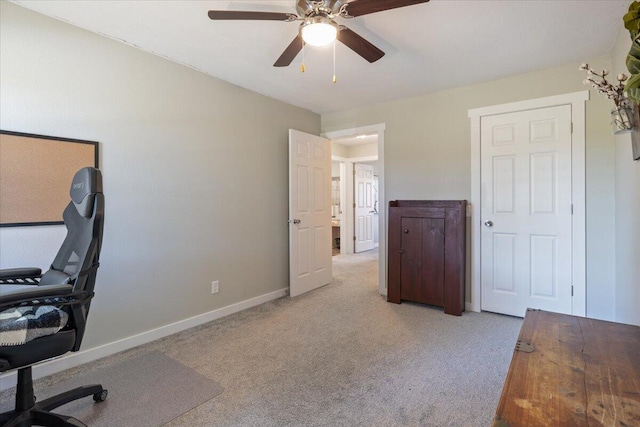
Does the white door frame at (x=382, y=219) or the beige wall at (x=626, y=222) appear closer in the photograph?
the beige wall at (x=626, y=222)

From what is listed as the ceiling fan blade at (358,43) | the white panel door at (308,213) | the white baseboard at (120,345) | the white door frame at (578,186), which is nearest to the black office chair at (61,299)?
the white baseboard at (120,345)

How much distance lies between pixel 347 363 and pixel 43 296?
180 centimetres

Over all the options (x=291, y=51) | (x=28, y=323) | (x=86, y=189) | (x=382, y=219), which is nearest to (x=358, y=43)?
(x=291, y=51)

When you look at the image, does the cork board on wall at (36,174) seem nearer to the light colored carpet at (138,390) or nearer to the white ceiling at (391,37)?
the white ceiling at (391,37)

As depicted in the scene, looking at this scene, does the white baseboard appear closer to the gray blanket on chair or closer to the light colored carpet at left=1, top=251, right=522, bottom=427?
the light colored carpet at left=1, top=251, right=522, bottom=427

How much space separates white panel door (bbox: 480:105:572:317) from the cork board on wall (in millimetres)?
3619

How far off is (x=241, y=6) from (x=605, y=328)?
2538mm

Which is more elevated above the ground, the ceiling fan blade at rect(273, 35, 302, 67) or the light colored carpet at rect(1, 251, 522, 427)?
the ceiling fan blade at rect(273, 35, 302, 67)

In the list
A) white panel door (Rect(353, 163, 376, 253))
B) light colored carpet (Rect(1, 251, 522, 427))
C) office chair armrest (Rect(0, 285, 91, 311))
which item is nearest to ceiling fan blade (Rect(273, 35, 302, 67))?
office chair armrest (Rect(0, 285, 91, 311))

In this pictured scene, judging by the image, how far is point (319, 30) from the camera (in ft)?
5.77

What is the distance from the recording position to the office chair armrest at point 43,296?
124 centimetres

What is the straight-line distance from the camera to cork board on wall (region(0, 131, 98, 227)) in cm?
193

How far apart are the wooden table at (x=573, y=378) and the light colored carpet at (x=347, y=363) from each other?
77cm

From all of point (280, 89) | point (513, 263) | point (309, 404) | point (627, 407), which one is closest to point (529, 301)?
point (513, 263)
